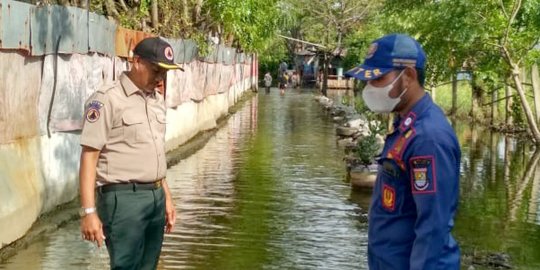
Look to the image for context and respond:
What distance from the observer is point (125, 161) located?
460 centimetres

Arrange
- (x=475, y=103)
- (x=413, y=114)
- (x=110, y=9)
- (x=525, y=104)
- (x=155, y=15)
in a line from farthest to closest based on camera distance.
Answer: (x=475, y=103)
(x=525, y=104)
(x=155, y=15)
(x=110, y=9)
(x=413, y=114)

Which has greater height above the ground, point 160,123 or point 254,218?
point 160,123

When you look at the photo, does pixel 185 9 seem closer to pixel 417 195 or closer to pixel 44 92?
pixel 44 92

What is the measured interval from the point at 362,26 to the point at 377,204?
151 ft

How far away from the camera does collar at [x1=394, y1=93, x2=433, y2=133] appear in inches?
128

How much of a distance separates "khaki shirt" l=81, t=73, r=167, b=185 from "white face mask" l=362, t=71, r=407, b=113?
1604 mm

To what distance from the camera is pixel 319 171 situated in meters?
14.4

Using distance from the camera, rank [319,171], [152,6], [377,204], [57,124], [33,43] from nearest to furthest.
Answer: [377,204] → [33,43] → [57,124] → [319,171] → [152,6]

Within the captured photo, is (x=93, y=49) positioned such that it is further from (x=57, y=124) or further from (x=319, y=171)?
(x=319, y=171)

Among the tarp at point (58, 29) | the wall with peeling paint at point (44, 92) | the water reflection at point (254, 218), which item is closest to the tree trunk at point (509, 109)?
the water reflection at point (254, 218)

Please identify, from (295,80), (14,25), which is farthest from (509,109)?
(295,80)

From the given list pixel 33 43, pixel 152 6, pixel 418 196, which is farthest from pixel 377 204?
pixel 152 6

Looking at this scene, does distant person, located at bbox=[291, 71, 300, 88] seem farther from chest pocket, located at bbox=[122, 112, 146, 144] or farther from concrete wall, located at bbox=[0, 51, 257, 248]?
chest pocket, located at bbox=[122, 112, 146, 144]

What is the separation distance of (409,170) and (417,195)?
0.11 meters
